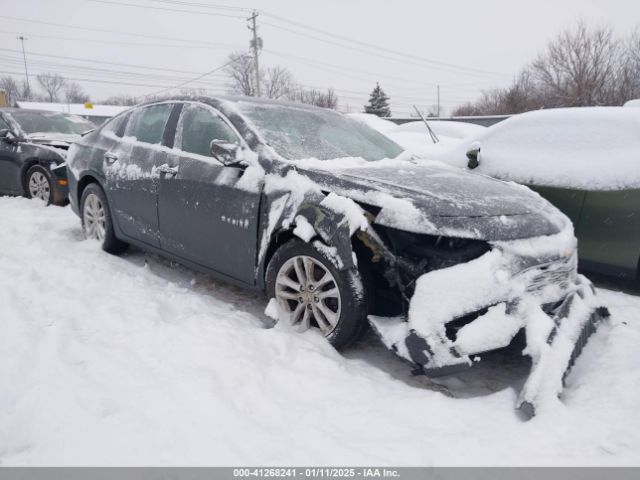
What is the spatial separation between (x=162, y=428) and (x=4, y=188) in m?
6.36

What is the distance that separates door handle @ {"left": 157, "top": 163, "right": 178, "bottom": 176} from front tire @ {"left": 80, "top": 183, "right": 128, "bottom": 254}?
3.37 feet

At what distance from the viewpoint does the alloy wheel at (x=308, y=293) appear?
8.57 feet

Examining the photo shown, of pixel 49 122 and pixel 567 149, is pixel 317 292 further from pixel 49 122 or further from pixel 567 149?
pixel 49 122

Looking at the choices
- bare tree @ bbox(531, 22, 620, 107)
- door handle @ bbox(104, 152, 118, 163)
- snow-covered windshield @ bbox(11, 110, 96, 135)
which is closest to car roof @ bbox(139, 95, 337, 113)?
door handle @ bbox(104, 152, 118, 163)

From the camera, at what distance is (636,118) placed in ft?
12.3

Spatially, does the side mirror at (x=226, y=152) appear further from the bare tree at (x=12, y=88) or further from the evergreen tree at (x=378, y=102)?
the bare tree at (x=12, y=88)

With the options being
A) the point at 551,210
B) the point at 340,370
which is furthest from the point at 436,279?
the point at 551,210

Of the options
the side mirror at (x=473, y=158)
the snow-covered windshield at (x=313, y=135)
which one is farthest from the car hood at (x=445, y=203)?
the side mirror at (x=473, y=158)

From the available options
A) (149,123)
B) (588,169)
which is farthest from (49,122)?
(588,169)

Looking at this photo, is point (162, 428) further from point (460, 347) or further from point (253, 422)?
point (460, 347)

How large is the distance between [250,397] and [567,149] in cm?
345

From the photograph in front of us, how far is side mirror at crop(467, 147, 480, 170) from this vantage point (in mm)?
4238

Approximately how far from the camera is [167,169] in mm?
3465

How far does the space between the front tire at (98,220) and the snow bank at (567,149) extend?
3.44 m
